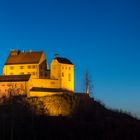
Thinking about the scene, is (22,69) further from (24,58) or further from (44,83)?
(44,83)

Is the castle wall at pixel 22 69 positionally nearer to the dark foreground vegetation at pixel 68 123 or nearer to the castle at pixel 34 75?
the castle at pixel 34 75

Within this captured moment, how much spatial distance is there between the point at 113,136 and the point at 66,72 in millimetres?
29768

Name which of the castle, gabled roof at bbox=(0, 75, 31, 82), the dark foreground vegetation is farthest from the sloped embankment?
gabled roof at bbox=(0, 75, 31, 82)

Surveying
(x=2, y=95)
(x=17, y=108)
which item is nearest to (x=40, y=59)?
(x=2, y=95)

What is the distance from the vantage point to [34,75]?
9850 cm

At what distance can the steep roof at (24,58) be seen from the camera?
3986 inches

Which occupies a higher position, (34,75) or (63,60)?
(63,60)

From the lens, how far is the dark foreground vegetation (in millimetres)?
65812

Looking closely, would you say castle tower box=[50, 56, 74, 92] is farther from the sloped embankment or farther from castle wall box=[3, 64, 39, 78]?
the sloped embankment

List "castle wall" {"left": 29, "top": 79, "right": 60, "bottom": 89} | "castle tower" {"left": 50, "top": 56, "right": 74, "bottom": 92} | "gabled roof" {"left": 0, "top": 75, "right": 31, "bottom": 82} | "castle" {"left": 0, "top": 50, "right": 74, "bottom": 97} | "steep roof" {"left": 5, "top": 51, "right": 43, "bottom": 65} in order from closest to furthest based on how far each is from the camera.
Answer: "castle" {"left": 0, "top": 50, "right": 74, "bottom": 97} → "castle wall" {"left": 29, "top": 79, "right": 60, "bottom": 89} → "gabled roof" {"left": 0, "top": 75, "right": 31, "bottom": 82} → "castle tower" {"left": 50, "top": 56, "right": 74, "bottom": 92} → "steep roof" {"left": 5, "top": 51, "right": 43, "bottom": 65}

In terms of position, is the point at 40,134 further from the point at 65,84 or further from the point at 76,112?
the point at 65,84

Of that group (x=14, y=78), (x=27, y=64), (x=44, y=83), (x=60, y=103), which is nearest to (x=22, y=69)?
(x=27, y=64)

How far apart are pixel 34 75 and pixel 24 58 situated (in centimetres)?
543

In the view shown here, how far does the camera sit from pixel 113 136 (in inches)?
2753
